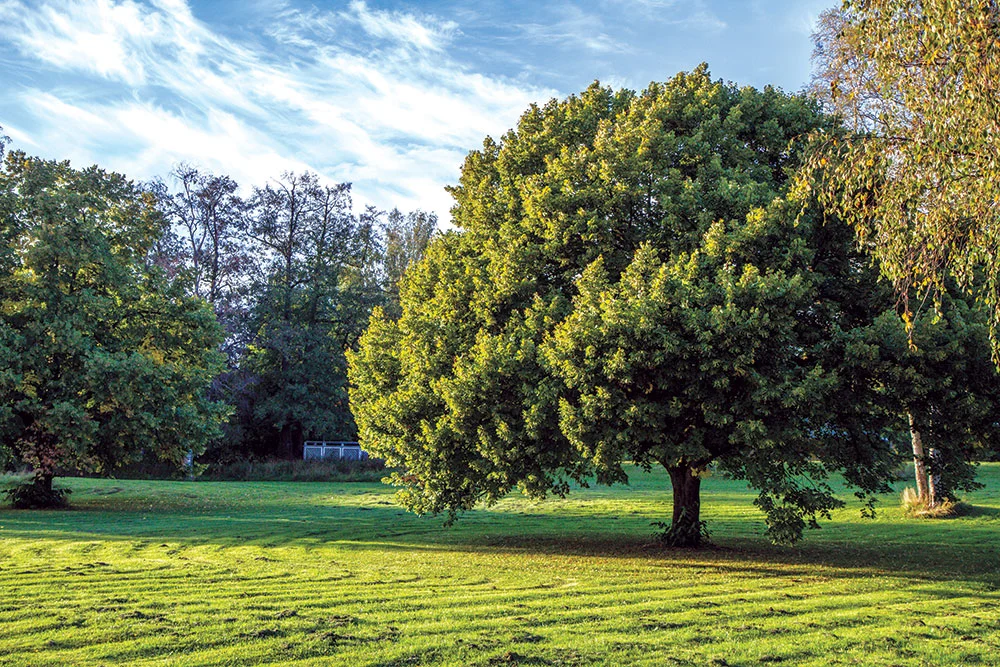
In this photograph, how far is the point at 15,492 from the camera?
31109 millimetres

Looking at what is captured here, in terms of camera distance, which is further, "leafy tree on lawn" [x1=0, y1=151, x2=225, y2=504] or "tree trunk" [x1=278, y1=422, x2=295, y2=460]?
"tree trunk" [x1=278, y1=422, x2=295, y2=460]

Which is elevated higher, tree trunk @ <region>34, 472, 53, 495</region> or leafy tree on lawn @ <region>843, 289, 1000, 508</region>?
leafy tree on lawn @ <region>843, 289, 1000, 508</region>

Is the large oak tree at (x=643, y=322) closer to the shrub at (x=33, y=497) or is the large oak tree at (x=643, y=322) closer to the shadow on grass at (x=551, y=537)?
the shadow on grass at (x=551, y=537)

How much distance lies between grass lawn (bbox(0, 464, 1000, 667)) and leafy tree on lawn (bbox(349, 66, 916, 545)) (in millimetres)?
1922

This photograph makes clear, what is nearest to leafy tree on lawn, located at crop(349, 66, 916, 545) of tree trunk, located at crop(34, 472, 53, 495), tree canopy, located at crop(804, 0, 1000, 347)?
tree canopy, located at crop(804, 0, 1000, 347)

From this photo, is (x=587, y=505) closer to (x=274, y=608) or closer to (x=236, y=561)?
(x=236, y=561)

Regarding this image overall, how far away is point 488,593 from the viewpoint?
534 inches

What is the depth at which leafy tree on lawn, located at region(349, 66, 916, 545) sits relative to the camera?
49.3ft

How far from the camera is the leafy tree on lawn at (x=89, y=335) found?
1092 inches

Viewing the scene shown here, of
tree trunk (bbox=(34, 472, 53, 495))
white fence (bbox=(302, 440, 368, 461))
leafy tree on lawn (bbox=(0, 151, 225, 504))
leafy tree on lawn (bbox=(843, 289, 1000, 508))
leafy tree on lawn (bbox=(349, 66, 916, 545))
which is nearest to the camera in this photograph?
leafy tree on lawn (bbox=(843, 289, 1000, 508))

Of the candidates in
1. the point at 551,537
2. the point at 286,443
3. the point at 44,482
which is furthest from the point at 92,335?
the point at 286,443

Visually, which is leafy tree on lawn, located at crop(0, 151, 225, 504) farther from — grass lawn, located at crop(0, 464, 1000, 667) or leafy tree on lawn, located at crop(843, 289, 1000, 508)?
leafy tree on lawn, located at crop(843, 289, 1000, 508)

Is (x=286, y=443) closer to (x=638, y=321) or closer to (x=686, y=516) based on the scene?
(x=686, y=516)

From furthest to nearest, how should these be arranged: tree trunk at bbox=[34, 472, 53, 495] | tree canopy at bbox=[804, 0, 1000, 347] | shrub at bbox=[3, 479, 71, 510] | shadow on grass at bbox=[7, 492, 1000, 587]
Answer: shrub at bbox=[3, 479, 71, 510] → tree trunk at bbox=[34, 472, 53, 495] → shadow on grass at bbox=[7, 492, 1000, 587] → tree canopy at bbox=[804, 0, 1000, 347]
